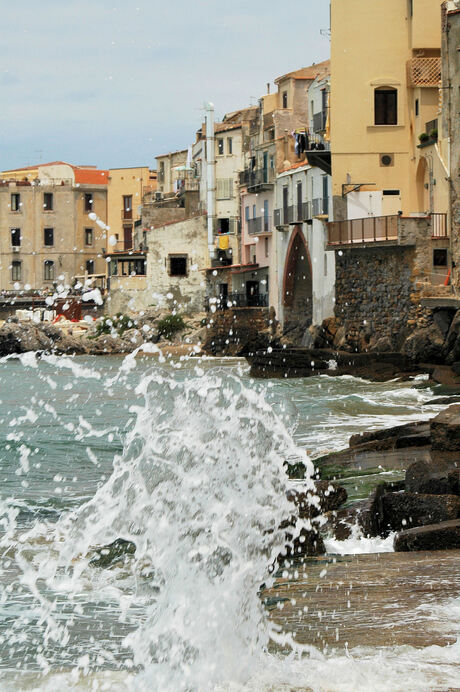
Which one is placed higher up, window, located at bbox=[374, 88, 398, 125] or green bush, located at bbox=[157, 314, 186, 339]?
window, located at bbox=[374, 88, 398, 125]

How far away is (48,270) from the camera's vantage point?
283 ft

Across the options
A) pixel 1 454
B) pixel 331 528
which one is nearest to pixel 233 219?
pixel 1 454

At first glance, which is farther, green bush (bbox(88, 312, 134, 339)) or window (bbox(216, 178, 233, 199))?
window (bbox(216, 178, 233, 199))

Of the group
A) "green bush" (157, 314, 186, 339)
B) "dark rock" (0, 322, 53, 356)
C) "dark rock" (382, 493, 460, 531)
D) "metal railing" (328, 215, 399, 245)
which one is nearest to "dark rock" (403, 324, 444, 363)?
"metal railing" (328, 215, 399, 245)

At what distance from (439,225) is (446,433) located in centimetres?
2144

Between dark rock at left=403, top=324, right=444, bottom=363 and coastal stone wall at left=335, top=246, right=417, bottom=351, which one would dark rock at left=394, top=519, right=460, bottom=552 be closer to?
dark rock at left=403, top=324, right=444, bottom=363

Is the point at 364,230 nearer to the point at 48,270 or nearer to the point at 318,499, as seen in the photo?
the point at 318,499

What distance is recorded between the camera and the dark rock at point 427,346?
32.2m

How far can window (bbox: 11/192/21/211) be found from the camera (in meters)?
84.6

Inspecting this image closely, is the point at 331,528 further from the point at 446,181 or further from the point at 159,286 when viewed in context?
the point at 159,286

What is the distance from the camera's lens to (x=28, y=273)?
85.9 metres

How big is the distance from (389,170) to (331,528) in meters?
31.1

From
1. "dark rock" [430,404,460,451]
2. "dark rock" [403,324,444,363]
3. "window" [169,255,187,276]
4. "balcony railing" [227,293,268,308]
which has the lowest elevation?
"dark rock" [430,404,460,451]

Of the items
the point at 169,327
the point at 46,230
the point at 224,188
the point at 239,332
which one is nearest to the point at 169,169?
the point at 46,230
